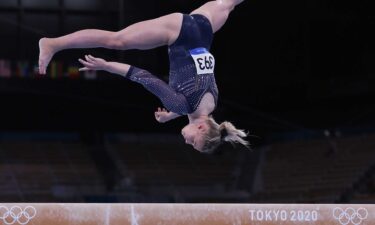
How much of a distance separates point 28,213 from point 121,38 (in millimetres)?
1869

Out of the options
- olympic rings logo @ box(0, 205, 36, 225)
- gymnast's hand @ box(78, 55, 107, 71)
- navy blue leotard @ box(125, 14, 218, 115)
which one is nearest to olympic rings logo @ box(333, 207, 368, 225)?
navy blue leotard @ box(125, 14, 218, 115)

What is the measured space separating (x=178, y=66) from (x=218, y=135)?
2.60 ft

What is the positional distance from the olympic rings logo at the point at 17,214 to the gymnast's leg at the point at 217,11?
259 cm

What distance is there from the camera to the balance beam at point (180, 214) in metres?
6.52

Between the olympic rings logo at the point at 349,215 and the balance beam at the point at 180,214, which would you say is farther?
the olympic rings logo at the point at 349,215

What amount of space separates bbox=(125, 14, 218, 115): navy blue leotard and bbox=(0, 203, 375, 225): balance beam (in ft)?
3.27

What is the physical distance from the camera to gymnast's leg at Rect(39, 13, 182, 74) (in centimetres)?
657

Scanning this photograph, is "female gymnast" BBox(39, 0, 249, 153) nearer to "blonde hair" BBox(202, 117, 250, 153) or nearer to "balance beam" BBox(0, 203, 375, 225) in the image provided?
"blonde hair" BBox(202, 117, 250, 153)

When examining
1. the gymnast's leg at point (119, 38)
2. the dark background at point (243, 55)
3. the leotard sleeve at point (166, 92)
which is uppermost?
the gymnast's leg at point (119, 38)

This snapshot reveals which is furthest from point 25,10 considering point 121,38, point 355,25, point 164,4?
point 121,38

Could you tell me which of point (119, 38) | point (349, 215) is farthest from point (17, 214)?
point (349, 215)

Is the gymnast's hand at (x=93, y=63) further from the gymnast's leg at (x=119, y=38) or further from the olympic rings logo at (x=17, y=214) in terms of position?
the olympic rings logo at (x=17, y=214)

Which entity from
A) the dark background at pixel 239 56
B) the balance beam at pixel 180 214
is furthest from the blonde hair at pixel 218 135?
the dark background at pixel 239 56

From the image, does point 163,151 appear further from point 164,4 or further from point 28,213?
point 28,213
